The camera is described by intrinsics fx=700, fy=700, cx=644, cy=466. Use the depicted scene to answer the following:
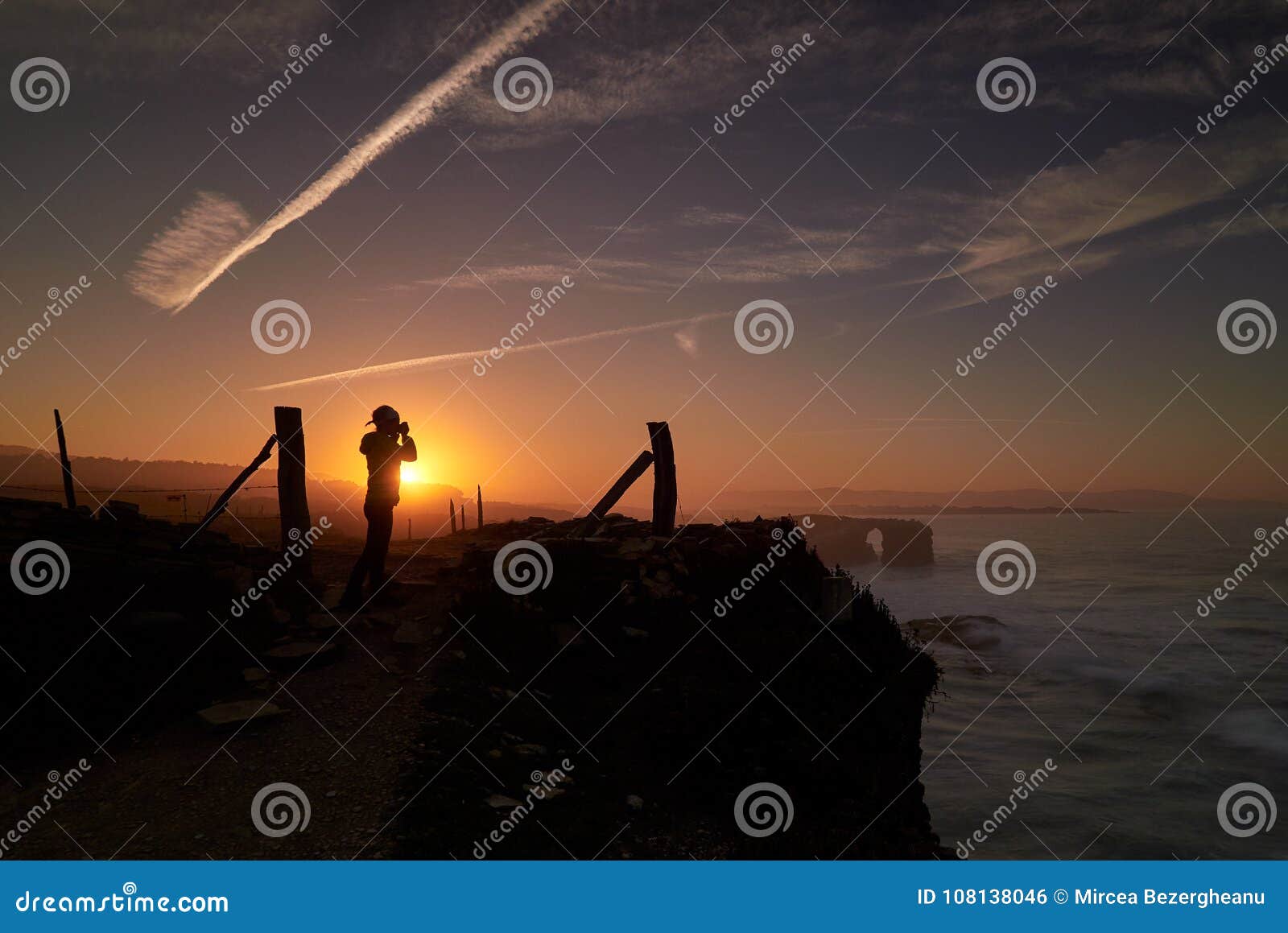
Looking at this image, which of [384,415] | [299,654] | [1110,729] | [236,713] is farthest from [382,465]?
[1110,729]

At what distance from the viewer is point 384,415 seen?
1216 centimetres

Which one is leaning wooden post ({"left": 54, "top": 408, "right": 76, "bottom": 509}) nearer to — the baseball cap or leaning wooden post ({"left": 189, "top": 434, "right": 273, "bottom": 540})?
leaning wooden post ({"left": 189, "top": 434, "right": 273, "bottom": 540})

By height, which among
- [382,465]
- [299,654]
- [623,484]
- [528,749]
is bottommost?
[299,654]

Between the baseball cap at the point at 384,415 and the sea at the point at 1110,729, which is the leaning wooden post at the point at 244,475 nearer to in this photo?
the baseball cap at the point at 384,415

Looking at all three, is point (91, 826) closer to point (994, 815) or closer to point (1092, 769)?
point (994, 815)

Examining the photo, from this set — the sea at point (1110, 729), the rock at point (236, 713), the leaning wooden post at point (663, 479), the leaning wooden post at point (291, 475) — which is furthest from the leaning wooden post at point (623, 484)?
the sea at point (1110, 729)

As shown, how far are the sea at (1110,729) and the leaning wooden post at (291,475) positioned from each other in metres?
12.4

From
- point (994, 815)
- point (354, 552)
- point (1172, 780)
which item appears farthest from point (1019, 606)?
point (354, 552)

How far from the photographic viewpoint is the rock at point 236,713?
852 centimetres

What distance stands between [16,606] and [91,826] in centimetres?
381

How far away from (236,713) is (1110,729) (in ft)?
105

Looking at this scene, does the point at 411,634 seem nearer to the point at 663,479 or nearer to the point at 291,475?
the point at 291,475

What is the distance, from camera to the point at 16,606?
A: 8867mm
